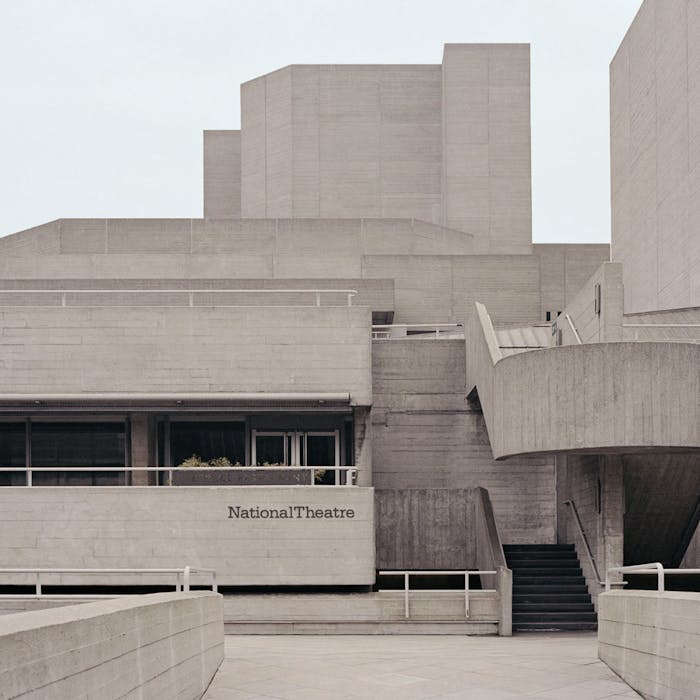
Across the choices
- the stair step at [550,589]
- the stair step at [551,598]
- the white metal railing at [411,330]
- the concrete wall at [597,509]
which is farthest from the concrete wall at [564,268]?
the stair step at [551,598]

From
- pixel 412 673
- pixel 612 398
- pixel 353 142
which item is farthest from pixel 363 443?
pixel 353 142

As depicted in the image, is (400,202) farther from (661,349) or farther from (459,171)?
(661,349)

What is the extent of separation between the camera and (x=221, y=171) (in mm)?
54562

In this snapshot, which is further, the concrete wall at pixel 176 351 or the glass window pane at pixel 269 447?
the glass window pane at pixel 269 447

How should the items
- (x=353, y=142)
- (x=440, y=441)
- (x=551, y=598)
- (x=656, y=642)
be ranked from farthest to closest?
(x=353, y=142) → (x=440, y=441) → (x=551, y=598) → (x=656, y=642)

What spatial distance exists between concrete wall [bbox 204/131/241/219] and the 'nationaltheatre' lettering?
33.2 metres

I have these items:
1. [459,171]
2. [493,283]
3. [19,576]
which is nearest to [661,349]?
[19,576]

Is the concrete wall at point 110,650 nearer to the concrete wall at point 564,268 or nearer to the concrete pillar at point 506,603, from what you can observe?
the concrete pillar at point 506,603

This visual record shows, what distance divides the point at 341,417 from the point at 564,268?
21357 mm

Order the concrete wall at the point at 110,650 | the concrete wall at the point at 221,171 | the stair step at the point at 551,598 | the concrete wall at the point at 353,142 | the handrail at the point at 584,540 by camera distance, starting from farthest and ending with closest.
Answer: the concrete wall at the point at 221,171 → the concrete wall at the point at 353,142 → the stair step at the point at 551,598 → the handrail at the point at 584,540 → the concrete wall at the point at 110,650

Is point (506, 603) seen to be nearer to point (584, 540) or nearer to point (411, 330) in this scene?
point (584, 540)

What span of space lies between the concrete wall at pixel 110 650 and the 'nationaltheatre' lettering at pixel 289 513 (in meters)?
11.0

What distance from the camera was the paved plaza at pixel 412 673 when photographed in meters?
10.9

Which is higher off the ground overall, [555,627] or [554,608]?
[554,608]
